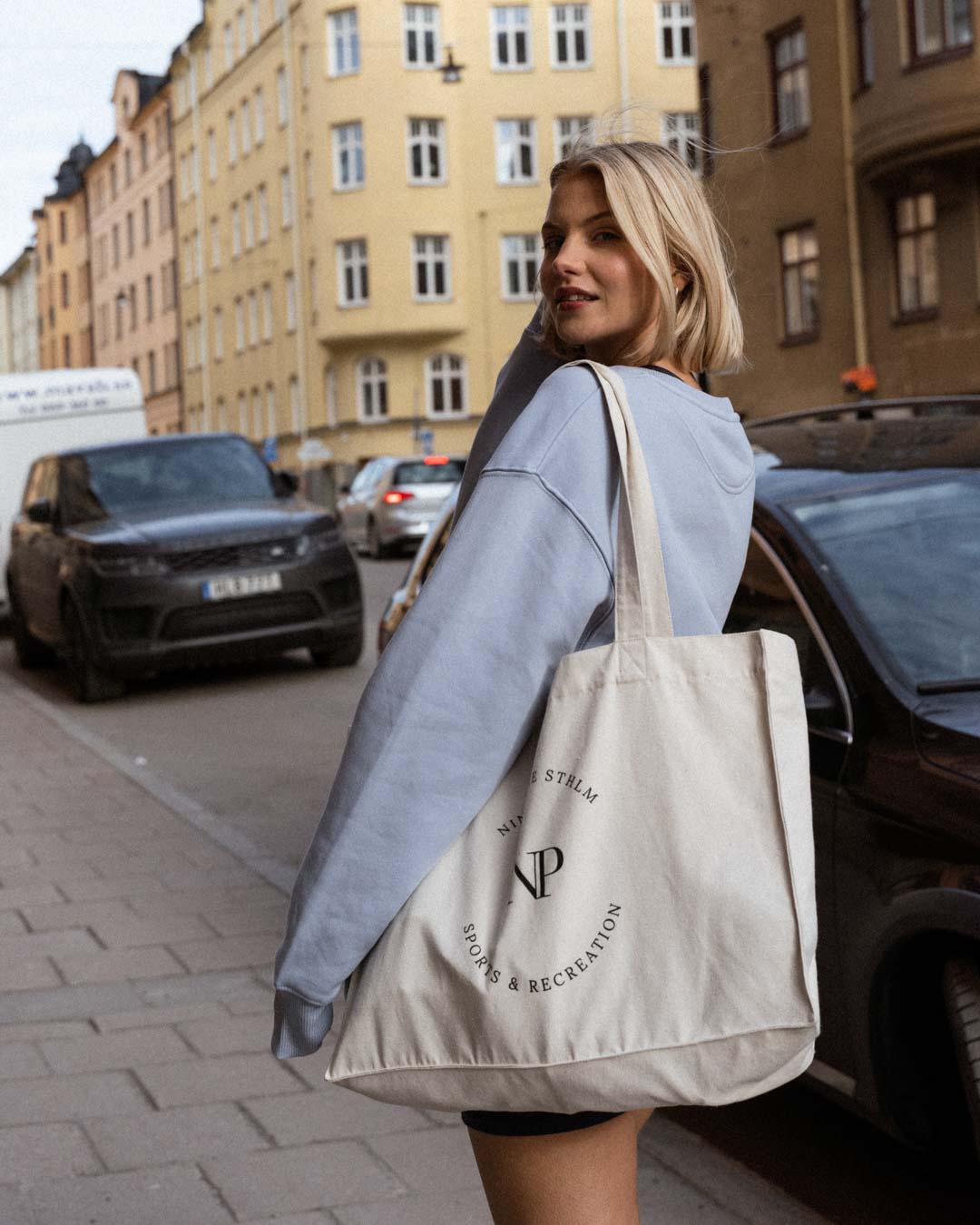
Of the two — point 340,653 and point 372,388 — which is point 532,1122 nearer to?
point 340,653

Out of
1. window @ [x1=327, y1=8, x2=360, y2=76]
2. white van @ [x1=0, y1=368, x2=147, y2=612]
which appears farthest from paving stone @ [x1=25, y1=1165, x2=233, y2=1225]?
Result: window @ [x1=327, y1=8, x2=360, y2=76]

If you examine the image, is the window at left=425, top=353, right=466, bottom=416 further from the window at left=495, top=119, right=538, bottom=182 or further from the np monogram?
the np monogram

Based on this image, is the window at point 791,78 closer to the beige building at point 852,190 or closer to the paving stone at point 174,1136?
the beige building at point 852,190

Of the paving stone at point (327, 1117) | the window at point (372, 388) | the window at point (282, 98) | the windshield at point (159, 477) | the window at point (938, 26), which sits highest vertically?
the window at point (282, 98)

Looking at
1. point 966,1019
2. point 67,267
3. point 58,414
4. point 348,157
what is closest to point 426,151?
point 348,157

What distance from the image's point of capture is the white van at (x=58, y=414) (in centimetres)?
1909

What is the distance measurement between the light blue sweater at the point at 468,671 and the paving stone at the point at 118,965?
3.53 metres

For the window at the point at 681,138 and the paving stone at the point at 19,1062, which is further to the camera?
the paving stone at the point at 19,1062

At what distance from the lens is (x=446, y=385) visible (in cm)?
5106

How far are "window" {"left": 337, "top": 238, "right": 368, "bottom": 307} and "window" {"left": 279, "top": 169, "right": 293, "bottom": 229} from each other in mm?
3933

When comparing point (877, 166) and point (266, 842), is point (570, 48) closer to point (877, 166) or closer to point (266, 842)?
point (877, 166)

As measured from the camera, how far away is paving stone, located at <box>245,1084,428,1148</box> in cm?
382

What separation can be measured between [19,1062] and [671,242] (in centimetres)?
309

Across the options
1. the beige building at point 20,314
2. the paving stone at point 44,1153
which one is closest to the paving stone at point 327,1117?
the paving stone at point 44,1153
